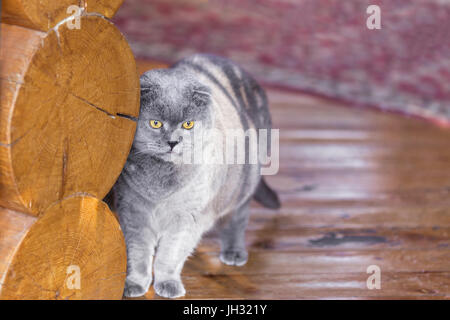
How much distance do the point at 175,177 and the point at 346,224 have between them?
87 centimetres

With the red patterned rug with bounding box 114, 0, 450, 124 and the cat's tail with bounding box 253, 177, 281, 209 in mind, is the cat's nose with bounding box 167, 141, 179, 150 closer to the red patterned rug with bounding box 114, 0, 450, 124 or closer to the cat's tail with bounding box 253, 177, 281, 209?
the cat's tail with bounding box 253, 177, 281, 209

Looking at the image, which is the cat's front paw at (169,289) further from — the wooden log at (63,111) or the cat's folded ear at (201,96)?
the cat's folded ear at (201,96)

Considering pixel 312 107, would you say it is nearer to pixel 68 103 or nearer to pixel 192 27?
pixel 192 27

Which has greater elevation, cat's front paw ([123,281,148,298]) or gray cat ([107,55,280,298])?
gray cat ([107,55,280,298])

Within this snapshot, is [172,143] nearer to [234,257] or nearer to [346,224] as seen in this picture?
[234,257]

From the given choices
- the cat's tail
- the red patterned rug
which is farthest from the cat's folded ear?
the red patterned rug

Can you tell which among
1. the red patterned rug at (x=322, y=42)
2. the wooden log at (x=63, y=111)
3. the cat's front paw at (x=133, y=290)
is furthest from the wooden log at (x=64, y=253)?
the red patterned rug at (x=322, y=42)

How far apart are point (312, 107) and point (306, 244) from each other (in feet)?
6.86

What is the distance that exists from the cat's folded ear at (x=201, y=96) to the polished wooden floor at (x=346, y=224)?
56cm

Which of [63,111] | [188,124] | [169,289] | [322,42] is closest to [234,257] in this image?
[169,289]

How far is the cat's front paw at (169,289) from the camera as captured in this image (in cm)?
153

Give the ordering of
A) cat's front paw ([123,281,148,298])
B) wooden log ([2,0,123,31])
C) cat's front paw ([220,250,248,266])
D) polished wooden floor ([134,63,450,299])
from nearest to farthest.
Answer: wooden log ([2,0,123,31]) < cat's front paw ([123,281,148,298]) < polished wooden floor ([134,63,450,299]) < cat's front paw ([220,250,248,266])

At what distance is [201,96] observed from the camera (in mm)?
1446

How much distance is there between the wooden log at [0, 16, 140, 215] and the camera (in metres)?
1.01
